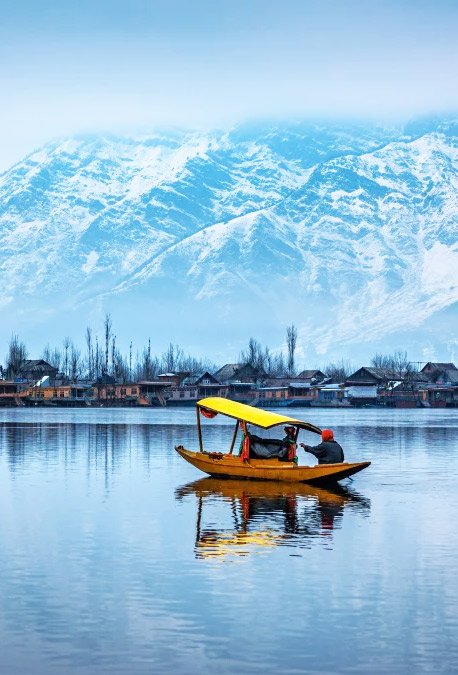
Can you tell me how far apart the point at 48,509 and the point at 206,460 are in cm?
1188

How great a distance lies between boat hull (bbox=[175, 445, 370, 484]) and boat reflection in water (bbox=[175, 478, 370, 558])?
35 centimetres

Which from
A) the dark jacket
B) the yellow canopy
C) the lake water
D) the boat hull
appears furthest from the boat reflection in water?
the yellow canopy

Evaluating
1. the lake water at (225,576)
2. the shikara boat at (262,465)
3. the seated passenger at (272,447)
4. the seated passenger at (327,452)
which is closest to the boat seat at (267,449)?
the seated passenger at (272,447)

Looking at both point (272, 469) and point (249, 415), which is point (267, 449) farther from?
point (272, 469)

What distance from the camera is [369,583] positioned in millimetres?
32031

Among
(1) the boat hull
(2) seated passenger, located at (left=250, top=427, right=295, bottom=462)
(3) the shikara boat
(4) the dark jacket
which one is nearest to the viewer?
(1) the boat hull

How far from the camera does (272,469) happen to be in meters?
54.1

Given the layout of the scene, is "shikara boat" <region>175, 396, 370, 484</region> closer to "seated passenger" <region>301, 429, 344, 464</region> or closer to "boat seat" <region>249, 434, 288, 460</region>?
"boat seat" <region>249, 434, 288, 460</region>

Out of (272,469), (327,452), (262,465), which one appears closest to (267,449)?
(262,465)

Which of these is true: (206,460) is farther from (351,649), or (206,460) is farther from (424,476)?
(351,649)

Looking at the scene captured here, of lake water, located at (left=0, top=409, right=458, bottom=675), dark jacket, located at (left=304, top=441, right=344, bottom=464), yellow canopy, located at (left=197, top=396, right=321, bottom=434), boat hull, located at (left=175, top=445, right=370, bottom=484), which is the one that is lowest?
lake water, located at (left=0, top=409, right=458, bottom=675)

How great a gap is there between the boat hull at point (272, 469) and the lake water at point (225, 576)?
58cm

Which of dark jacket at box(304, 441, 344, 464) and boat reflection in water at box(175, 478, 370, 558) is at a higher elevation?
dark jacket at box(304, 441, 344, 464)

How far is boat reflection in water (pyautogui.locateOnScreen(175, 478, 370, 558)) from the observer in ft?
124
